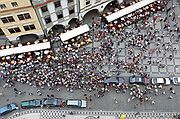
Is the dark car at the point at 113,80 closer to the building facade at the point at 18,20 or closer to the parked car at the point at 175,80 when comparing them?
the parked car at the point at 175,80

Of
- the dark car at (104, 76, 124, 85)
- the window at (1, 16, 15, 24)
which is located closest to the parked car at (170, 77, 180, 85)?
the dark car at (104, 76, 124, 85)

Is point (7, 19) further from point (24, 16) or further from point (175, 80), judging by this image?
point (175, 80)

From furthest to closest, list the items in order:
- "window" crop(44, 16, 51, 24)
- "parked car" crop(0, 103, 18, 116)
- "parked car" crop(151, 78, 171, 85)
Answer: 1. "window" crop(44, 16, 51, 24)
2. "parked car" crop(151, 78, 171, 85)
3. "parked car" crop(0, 103, 18, 116)

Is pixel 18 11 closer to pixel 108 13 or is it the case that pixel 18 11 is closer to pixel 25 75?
pixel 25 75

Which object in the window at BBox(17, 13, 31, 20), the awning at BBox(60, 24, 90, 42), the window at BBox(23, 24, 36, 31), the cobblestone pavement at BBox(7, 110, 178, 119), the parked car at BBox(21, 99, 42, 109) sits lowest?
the cobblestone pavement at BBox(7, 110, 178, 119)

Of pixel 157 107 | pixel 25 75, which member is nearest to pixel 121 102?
pixel 157 107

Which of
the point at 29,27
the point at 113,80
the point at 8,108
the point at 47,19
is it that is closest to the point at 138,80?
the point at 113,80

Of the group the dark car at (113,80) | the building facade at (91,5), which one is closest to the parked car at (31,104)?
the dark car at (113,80)

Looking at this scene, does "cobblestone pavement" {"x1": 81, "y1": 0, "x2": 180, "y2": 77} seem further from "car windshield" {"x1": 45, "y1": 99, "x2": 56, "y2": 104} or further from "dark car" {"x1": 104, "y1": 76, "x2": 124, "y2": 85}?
"car windshield" {"x1": 45, "y1": 99, "x2": 56, "y2": 104}
